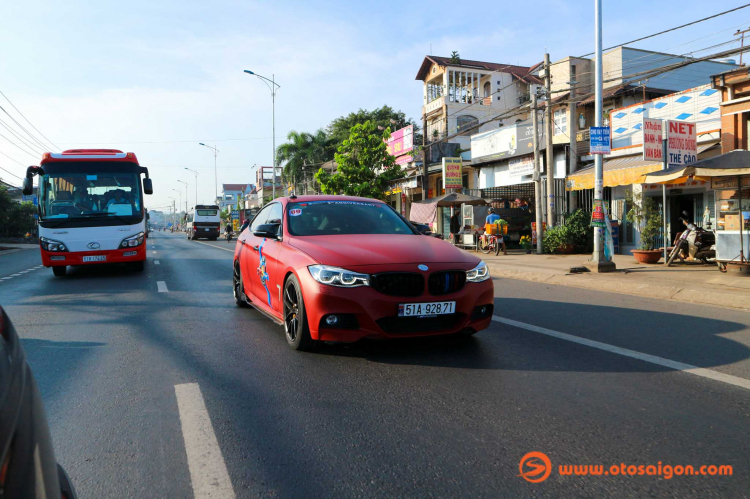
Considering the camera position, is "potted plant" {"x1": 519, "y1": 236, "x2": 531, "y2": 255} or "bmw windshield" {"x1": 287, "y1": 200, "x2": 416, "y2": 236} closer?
"bmw windshield" {"x1": 287, "y1": 200, "x2": 416, "y2": 236}

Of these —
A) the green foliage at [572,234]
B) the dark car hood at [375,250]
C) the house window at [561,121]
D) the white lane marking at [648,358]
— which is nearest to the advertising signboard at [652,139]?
the green foliage at [572,234]

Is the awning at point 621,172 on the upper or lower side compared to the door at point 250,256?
upper

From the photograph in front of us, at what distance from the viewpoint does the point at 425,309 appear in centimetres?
455

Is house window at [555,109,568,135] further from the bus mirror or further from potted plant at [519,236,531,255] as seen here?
the bus mirror

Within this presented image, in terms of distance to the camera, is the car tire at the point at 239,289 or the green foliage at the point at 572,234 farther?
the green foliage at the point at 572,234

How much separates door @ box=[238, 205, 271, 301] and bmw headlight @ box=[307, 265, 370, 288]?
208cm

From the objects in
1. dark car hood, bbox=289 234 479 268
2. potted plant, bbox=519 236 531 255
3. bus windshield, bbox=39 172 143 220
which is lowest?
potted plant, bbox=519 236 531 255

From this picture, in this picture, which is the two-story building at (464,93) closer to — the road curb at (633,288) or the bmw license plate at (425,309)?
the road curb at (633,288)

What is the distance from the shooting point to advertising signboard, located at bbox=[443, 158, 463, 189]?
82.4 feet

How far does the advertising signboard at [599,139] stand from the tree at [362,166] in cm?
2023

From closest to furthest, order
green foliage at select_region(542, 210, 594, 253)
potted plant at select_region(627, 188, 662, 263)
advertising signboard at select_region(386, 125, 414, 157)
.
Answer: potted plant at select_region(627, 188, 662, 263)
green foliage at select_region(542, 210, 594, 253)
advertising signboard at select_region(386, 125, 414, 157)

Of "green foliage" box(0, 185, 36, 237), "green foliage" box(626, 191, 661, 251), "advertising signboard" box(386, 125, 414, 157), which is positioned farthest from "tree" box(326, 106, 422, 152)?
"green foliage" box(626, 191, 661, 251)

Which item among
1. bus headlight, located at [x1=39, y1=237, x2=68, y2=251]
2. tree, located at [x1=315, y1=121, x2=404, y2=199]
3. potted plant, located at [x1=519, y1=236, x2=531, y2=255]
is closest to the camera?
bus headlight, located at [x1=39, y1=237, x2=68, y2=251]

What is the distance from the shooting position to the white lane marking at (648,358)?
4.09 metres
